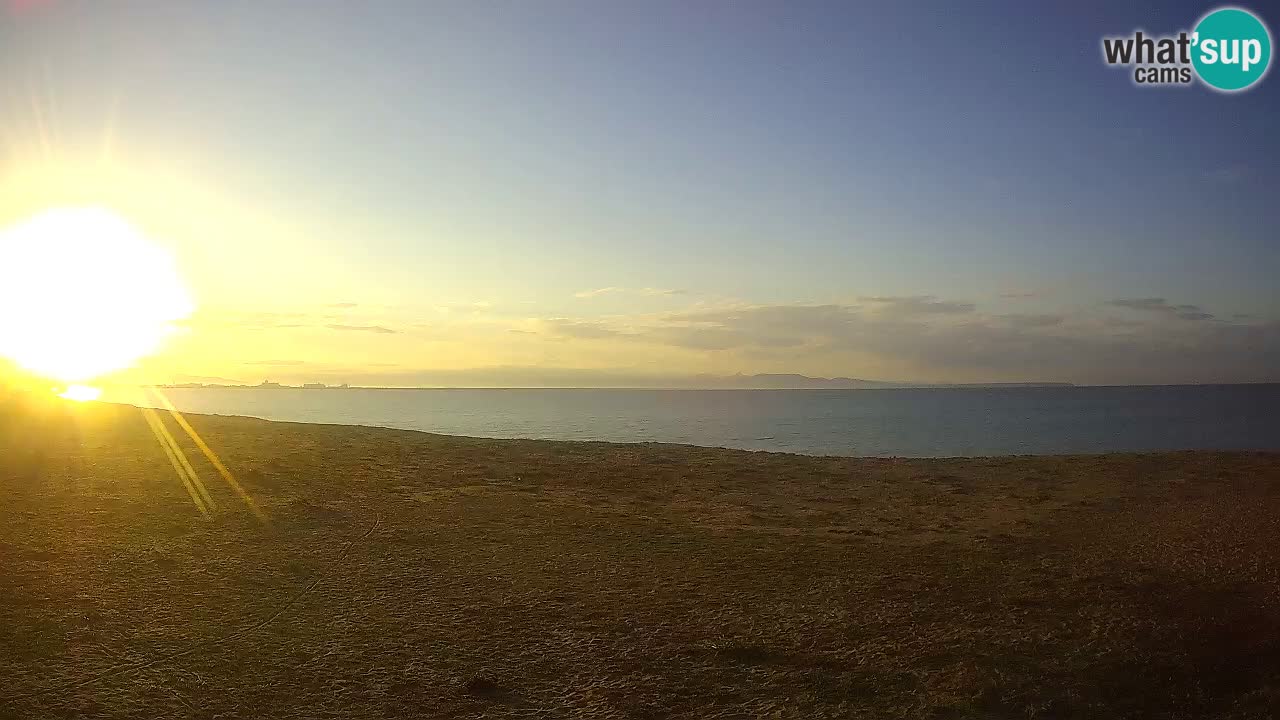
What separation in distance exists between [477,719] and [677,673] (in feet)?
7.61

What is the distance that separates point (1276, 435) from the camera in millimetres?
75062

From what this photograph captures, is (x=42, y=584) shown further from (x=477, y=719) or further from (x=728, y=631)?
(x=728, y=631)

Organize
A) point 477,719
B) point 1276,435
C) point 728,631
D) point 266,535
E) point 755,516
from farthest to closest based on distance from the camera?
point 1276,435 < point 755,516 < point 266,535 < point 728,631 < point 477,719

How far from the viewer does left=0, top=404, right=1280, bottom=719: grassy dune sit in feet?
26.3

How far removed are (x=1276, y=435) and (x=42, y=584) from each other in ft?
316

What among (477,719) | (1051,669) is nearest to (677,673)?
(477,719)

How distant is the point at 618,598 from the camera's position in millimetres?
11195

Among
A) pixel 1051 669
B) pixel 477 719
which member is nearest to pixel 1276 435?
pixel 1051 669

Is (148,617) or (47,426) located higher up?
(47,426)

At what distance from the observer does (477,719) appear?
296 inches

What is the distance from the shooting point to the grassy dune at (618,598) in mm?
8016

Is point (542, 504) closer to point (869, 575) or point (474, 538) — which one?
point (474, 538)

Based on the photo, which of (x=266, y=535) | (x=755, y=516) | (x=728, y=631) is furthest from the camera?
(x=755, y=516)

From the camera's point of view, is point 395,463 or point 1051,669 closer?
point 1051,669
